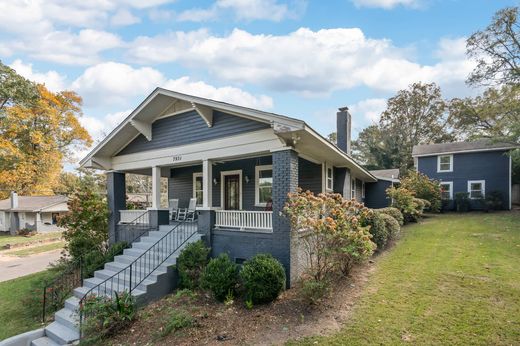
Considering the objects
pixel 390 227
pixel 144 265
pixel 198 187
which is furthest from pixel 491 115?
pixel 144 265

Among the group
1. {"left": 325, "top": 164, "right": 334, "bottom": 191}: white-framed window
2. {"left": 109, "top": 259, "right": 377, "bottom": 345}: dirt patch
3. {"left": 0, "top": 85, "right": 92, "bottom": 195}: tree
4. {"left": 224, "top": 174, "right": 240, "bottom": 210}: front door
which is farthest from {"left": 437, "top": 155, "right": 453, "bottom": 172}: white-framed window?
{"left": 0, "top": 85, "right": 92, "bottom": 195}: tree

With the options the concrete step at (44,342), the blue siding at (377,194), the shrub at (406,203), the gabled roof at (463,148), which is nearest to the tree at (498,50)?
the gabled roof at (463,148)

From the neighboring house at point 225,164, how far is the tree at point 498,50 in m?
15.9

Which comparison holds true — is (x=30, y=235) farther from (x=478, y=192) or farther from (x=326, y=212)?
(x=478, y=192)

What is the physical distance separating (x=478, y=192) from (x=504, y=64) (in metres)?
9.10

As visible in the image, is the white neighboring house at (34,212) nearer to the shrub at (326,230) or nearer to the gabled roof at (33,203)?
the gabled roof at (33,203)

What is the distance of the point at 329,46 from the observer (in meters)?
13.3

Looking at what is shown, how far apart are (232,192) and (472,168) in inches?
734

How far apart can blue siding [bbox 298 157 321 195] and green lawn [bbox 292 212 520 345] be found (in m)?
3.53

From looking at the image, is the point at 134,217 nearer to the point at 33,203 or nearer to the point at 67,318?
the point at 67,318

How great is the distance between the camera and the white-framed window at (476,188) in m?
20.3

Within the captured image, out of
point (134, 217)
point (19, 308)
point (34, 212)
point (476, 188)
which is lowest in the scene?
point (19, 308)

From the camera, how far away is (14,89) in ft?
83.5

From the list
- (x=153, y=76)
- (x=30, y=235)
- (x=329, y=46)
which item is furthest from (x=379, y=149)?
(x=30, y=235)
